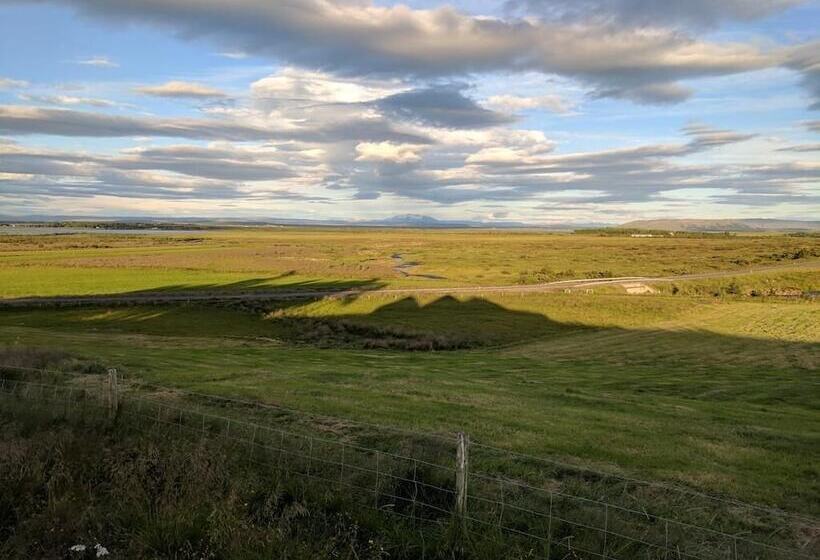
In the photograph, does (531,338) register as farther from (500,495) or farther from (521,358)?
(500,495)

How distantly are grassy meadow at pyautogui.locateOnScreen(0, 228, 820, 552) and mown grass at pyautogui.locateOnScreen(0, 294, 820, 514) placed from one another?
94 millimetres

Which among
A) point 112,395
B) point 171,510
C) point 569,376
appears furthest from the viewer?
point 569,376

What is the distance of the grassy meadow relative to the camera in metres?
13.1

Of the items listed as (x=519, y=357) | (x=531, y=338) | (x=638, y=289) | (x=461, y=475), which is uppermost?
(x=461, y=475)

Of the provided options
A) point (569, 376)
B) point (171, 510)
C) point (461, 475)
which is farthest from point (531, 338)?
point (171, 510)

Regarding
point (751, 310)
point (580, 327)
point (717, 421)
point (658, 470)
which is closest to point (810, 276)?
point (751, 310)

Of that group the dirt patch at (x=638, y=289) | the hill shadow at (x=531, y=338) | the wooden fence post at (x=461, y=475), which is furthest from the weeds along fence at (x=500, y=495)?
the dirt patch at (x=638, y=289)

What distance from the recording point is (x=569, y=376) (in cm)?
2720

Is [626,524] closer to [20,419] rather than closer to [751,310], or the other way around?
[20,419]

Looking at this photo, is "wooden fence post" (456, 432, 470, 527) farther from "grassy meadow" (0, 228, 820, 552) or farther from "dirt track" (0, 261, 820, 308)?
"dirt track" (0, 261, 820, 308)

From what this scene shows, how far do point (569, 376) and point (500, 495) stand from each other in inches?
772

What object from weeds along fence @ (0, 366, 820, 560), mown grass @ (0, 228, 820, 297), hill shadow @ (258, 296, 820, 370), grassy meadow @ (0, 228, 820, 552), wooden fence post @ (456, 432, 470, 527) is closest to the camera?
weeds along fence @ (0, 366, 820, 560)

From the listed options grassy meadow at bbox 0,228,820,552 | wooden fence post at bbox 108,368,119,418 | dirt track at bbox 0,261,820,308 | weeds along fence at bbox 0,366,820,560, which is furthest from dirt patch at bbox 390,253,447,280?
wooden fence post at bbox 108,368,119,418

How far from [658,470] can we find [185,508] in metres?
8.35
